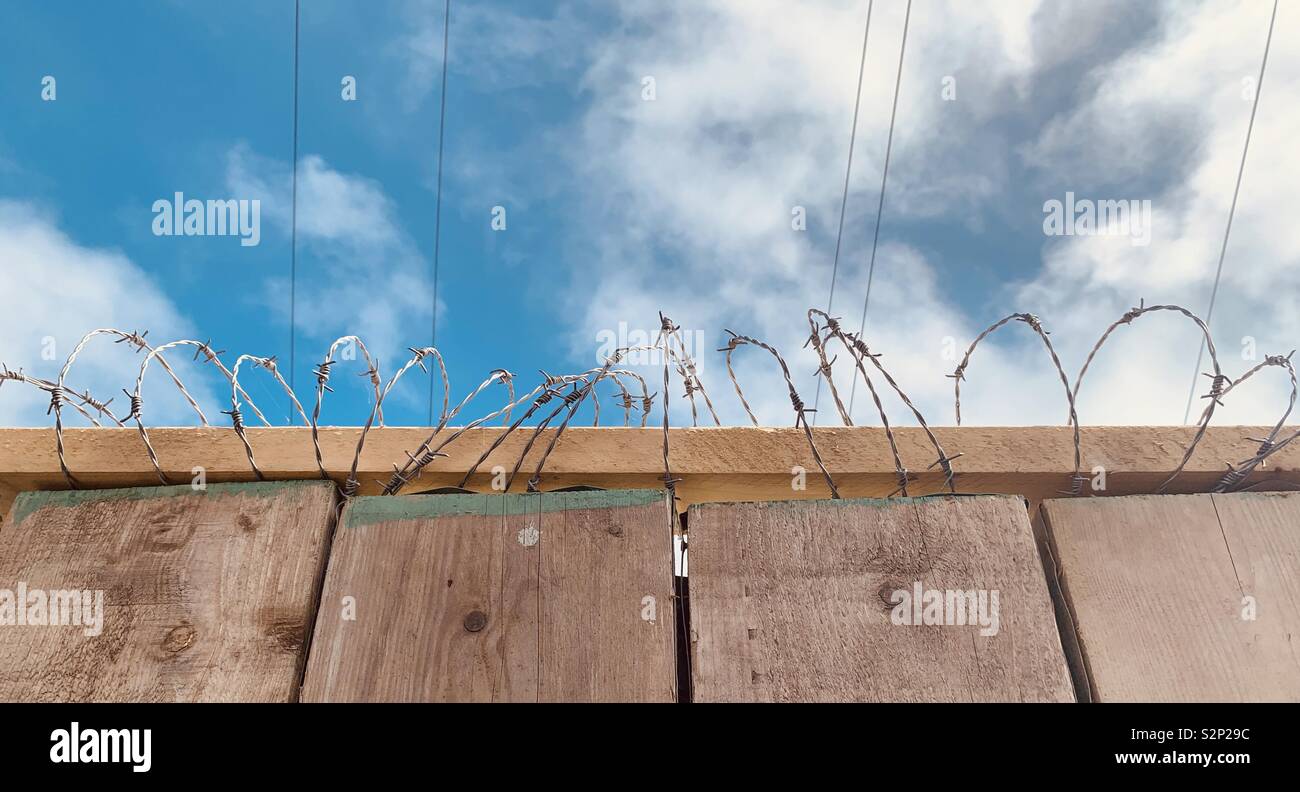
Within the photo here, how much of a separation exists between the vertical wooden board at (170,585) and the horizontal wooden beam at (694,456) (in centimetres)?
6

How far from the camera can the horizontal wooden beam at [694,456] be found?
1655 mm

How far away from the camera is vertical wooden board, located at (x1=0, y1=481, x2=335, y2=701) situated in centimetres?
147

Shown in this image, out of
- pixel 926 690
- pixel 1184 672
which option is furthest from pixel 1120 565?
pixel 926 690

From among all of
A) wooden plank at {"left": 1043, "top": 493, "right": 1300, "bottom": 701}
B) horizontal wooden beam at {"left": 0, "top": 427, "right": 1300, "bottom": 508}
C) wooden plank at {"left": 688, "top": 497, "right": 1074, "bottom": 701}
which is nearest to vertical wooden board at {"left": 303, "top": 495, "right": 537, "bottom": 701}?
horizontal wooden beam at {"left": 0, "top": 427, "right": 1300, "bottom": 508}

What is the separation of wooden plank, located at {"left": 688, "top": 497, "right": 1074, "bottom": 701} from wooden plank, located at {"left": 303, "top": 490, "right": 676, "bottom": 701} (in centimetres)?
9

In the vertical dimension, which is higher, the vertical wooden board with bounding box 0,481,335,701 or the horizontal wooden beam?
the horizontal wooden beam

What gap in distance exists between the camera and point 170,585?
5.10 feet

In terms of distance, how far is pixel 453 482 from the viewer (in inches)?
66.7

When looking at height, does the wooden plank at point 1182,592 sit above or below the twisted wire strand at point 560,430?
below

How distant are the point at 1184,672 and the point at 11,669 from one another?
1857mm

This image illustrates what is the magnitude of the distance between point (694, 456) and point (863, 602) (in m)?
0.39

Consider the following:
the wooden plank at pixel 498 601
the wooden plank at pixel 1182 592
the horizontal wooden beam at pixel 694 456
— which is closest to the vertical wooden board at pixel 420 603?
the wooden plank at pixel 498 601

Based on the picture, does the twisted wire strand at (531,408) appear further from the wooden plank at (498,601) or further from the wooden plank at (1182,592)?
the wooden plank at (1182,592)

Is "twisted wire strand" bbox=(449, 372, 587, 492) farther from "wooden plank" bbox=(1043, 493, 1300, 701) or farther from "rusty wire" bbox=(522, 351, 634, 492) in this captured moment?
"wooden plank" bbox=(1043, 493, 1300, 701)
